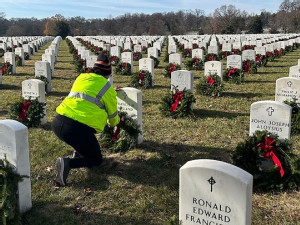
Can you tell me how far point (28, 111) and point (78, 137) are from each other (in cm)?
354

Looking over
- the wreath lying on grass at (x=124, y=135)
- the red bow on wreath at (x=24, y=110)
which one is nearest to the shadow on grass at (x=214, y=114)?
the wreath lying on grass at (x=124, y=135)

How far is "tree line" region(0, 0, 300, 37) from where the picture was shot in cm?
7200

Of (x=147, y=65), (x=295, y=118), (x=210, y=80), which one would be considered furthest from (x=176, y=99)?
(x=147, y=65)

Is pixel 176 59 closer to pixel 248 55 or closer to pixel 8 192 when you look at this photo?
pixel 248 55

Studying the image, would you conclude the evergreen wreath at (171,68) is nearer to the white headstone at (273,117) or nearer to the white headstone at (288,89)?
the white headstone at (288,89)

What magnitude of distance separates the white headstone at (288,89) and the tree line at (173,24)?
58.5 meters

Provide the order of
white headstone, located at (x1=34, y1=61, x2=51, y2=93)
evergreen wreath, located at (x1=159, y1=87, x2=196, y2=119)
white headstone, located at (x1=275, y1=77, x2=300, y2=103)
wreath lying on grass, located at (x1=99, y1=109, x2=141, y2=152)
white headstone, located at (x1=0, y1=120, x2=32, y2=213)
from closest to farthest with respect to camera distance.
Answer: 1. white headstone, located at (x1=0, y1=120, x2=32, y2=213)
2. wreath lying on grass, located at (x1=99, y1=109, x2=141, y2=152)
3. white headstone, located at (x1=275, y1=77, x2=300, y2=103)
4. evergreen wreath, located at (x1=159, y1=87, x2=196, y2=119)
5. white headstone, located at (x1=34, y1=61, x2=51, y2=93)

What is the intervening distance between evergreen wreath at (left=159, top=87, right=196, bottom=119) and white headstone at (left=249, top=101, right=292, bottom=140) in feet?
10.0

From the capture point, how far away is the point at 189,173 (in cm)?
324

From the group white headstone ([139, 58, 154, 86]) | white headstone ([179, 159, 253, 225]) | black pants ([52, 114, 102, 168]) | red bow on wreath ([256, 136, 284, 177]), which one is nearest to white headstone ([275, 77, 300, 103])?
red bow on wreath ([256, 136, 284, 177])

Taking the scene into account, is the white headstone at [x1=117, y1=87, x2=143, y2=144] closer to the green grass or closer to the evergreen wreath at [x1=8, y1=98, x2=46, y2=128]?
the green grass

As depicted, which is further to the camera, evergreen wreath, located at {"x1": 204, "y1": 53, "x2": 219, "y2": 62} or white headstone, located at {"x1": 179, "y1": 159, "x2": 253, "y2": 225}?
evergreen wreath, located at {"x1": 204, "y1": 53, "x2": 219, "y2": 62}

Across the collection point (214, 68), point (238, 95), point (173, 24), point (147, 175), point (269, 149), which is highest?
point (173, 24)

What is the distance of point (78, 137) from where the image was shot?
16.0ft
